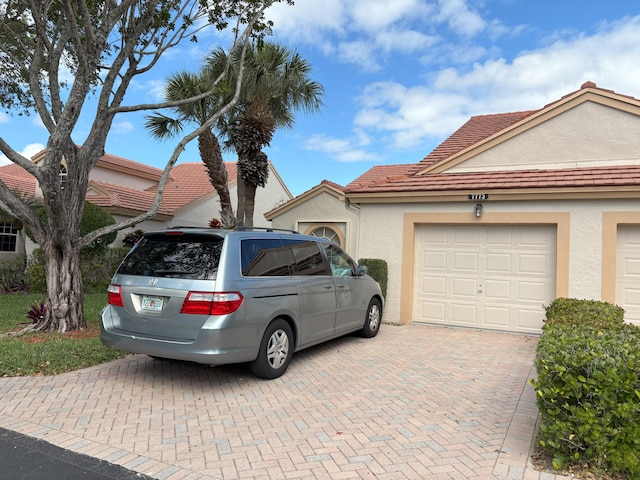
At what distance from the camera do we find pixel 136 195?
62.0ft

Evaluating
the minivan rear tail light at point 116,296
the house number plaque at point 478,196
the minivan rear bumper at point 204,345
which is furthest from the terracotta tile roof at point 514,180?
the minivan rear tail light at point 116,296

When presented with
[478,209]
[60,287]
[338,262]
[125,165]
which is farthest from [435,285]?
[125,165]

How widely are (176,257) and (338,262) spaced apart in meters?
2.94

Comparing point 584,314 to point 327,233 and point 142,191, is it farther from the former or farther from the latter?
point 142,191

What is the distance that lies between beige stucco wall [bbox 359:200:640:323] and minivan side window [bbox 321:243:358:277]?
2.46m

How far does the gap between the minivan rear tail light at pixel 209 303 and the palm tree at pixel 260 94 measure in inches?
339

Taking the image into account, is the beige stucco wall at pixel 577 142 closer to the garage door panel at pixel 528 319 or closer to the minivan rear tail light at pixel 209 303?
the garage door panel at pixel 528 319

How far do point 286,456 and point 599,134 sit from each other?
28.9 feet

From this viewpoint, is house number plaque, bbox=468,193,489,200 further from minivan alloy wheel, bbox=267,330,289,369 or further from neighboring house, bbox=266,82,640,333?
minivan alloy wheel, bbox=267,330,289,369

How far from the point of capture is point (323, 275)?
6355mm

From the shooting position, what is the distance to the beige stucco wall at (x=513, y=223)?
7930mm

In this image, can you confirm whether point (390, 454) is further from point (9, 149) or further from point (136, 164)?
point (136, 164)

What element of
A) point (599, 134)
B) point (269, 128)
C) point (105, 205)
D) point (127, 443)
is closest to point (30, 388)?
point (127, 443)

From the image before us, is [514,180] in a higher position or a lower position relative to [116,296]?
higher
